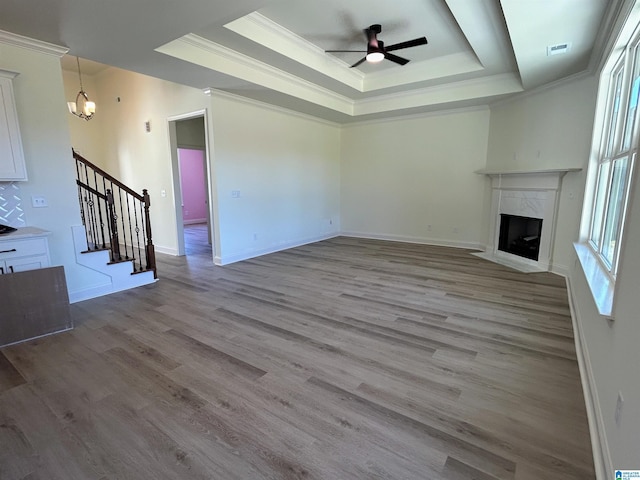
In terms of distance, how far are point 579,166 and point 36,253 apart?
6510 mm

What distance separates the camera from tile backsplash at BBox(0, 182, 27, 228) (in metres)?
3.10

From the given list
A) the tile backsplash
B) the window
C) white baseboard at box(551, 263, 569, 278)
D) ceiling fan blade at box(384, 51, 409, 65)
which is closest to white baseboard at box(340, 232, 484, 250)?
white baseboard at box(551, 263, 569, 278)

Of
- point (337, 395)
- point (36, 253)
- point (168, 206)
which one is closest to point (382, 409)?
point (337, 395)

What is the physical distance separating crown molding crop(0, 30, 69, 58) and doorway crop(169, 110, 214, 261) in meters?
1.91

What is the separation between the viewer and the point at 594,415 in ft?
5.74

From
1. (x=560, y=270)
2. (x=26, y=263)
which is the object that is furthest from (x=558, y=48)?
(x=26, y=263)

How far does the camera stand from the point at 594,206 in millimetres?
3535

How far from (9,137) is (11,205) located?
669 mm

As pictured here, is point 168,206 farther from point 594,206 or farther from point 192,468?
point 594,206

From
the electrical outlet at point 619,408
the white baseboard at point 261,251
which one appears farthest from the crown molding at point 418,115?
the electrical outlet at point 619,408

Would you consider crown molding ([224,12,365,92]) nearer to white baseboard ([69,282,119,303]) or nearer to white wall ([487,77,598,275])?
white wall ([487,77,598,275])

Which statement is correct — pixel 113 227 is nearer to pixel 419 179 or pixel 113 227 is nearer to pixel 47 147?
pixel 47 147

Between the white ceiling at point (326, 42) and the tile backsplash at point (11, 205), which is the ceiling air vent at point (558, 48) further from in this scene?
the tile backsplash at point (11, 205)

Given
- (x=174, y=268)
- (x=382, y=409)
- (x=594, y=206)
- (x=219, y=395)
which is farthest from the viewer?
(x=174, y=268)
